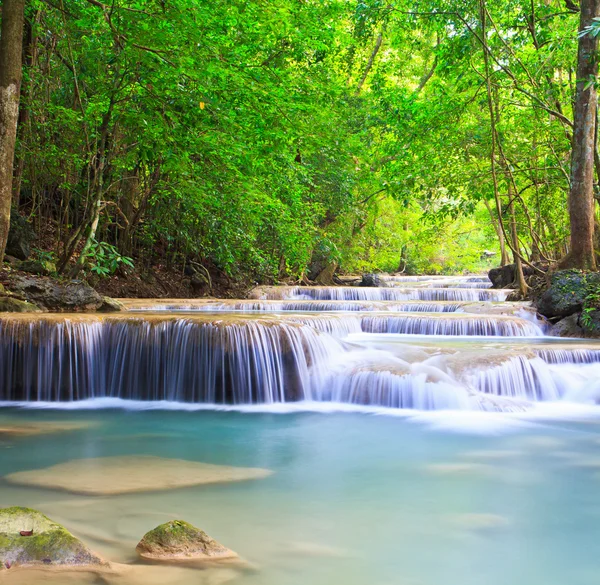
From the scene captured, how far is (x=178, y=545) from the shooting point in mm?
2859

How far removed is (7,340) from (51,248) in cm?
588

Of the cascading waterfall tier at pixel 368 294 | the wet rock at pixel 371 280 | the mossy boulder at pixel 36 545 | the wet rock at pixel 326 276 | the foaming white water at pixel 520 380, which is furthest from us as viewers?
the wet rock at pixel 371 280

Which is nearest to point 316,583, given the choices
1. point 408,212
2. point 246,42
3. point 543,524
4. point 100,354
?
point 543,524

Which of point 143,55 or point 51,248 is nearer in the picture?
point 143,55

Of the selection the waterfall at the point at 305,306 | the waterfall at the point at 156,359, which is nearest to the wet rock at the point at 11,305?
the waterfall at the point at 156,359

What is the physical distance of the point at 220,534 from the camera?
3.41m

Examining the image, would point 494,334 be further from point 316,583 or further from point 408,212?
point 408,212

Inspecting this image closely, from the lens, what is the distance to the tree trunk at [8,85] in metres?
7.11

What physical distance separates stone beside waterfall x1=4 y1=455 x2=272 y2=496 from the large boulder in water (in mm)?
7728

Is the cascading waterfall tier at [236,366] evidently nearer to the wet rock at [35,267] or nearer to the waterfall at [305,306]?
the wet rock at [35,267]

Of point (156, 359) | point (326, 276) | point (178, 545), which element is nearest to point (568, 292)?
point (156, 359)

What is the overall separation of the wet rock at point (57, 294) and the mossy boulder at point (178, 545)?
23.6 feet

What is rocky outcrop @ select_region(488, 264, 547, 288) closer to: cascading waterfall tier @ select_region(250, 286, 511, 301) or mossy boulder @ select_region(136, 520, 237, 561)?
cascading waterfall tier @ select_region(250, 286, 511, 301)

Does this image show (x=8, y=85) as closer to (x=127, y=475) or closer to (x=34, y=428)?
(x=34, y=428)
